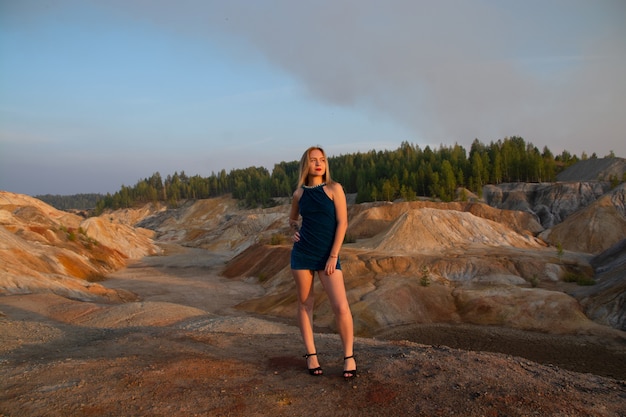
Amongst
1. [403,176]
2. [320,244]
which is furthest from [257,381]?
[403,176]

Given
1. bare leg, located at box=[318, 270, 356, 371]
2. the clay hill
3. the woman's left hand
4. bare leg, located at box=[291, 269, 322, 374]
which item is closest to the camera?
the clay hill

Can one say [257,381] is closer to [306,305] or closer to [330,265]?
[306,305]

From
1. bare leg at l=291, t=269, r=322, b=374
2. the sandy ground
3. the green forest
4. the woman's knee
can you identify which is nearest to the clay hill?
the sandy ground

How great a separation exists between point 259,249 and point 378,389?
1797 inches

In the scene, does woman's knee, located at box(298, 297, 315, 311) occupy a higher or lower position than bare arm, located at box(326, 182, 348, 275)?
lower

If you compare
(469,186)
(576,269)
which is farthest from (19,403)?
(469,186)

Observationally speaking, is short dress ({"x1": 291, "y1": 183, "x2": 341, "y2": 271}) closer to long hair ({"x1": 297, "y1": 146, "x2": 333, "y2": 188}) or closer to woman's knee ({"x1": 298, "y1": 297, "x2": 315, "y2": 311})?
long hair ({"x1": 297, "y1": 146, "x2": 333, "y2": 188})

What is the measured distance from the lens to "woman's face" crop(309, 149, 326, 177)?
6148mm

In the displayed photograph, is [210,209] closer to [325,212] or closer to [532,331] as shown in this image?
[532,331]

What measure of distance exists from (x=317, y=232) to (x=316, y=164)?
3.17ft

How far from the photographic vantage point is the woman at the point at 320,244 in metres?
5.98

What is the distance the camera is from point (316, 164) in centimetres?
616

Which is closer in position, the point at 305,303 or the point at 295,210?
the point at 305,303

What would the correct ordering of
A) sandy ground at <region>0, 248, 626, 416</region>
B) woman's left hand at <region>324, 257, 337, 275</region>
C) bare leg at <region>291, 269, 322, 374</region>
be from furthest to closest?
bare leg at <region>291, 269, 322, 374</region> < woman's left hand at <region>324, 257, 337, 275</region> < sandy ground at <region>0, 248, 626, 416</region>
